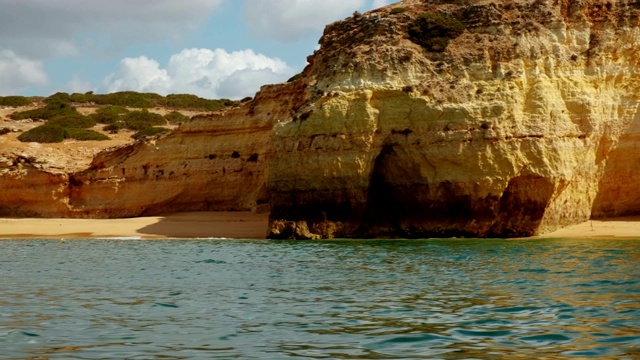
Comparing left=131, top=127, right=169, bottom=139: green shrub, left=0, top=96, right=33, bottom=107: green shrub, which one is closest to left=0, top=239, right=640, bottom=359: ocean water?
left=131, top=127, right=169, bottom=139: green shrub

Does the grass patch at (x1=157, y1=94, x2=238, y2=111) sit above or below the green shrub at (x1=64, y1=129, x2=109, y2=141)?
above

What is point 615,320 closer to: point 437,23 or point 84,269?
point 84,269

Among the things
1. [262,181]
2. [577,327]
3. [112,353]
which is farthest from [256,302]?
[262,181]

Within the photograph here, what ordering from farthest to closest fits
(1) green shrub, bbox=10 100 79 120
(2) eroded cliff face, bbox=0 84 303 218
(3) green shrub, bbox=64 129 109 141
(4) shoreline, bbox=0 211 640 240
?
(1) green shrub, bbox=10 100 79 120 < (3) green shrub, bbox=64 129 109 141 < (2) eroded cliff face, bbox=0 84 303 218 < (4) shoreline, bbox=0 211 640 240

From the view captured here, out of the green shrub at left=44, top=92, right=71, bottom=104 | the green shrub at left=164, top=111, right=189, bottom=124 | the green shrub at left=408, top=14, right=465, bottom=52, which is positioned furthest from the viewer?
the green shrub at left=44, top=92, right=71, bottom=104

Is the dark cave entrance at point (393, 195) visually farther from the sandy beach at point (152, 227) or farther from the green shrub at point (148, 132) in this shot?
the green shrub at point (148, 132)

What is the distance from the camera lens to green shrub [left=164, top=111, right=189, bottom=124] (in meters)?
54.0

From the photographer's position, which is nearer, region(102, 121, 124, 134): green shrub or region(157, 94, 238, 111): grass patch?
region(102, 121, 124, 134): green shrub

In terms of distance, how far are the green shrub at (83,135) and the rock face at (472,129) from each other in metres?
17.6

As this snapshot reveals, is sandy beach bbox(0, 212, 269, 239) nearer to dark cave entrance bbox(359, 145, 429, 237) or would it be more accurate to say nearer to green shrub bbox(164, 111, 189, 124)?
dark cave entrance bbox(359, 145, 429, 237)

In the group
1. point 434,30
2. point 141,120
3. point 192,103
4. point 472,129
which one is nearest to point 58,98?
point 192,103

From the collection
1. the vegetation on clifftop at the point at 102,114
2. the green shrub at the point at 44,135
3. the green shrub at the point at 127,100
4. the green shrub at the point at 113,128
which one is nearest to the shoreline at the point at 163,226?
the vegetation on clifftop at the point at 102,114

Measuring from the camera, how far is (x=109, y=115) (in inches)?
2030

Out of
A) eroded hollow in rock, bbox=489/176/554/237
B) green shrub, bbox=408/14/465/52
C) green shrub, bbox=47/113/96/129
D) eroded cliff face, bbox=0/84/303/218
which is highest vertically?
green shrub, bbox=408/14/465/52
